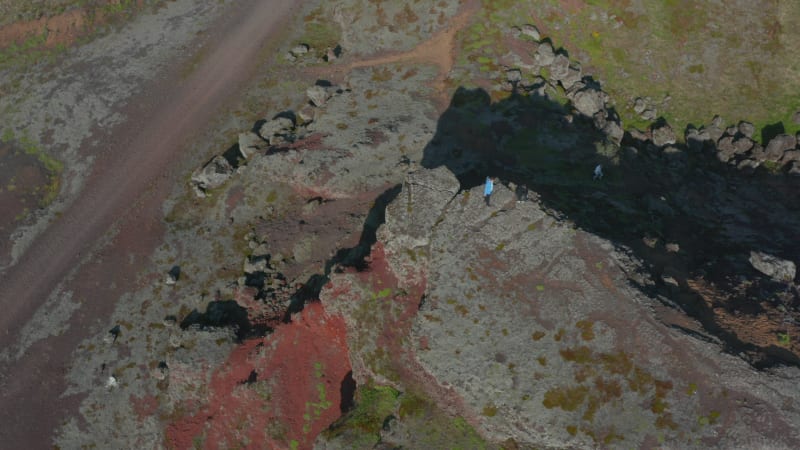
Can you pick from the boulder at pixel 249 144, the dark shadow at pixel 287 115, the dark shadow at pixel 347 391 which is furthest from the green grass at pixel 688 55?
the dark shadow at pixel 347 391

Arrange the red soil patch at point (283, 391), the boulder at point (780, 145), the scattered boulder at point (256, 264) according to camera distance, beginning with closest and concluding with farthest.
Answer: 1. the red soil patch at point (283, 391)
2. the scattered boulder at point (256, 264)
3. the boulder at point (780, 145)

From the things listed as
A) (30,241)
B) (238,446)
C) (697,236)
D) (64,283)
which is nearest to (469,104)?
(697,236)

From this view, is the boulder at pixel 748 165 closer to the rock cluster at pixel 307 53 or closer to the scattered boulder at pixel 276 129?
the rock cluster at pixel 307 53

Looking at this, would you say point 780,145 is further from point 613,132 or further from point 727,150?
point 613,132

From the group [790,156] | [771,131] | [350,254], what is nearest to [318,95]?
[350,254]

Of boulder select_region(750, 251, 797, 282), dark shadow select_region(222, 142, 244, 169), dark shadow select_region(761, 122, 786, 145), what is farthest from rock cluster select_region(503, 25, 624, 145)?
dark shadow select_region(222, 142, 244, 169)
